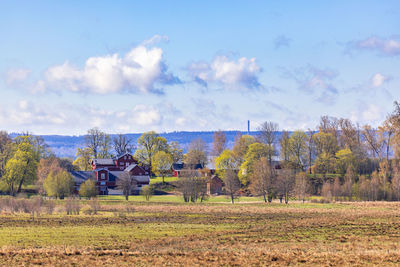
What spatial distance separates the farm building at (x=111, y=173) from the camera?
11156 cm

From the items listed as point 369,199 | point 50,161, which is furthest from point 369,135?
point 50,161

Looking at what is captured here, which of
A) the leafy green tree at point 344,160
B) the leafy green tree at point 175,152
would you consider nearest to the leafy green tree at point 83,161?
the leafy green tree at point 175,152

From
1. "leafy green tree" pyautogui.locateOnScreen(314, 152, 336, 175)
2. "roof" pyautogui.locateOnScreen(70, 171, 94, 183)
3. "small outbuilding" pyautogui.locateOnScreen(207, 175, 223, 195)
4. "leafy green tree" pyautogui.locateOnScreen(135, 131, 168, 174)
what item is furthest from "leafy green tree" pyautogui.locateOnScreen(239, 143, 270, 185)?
"roof" pyautogui.locateOnScreen(70, 171, 94, 183)

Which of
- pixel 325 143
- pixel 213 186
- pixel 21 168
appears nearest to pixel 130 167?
pixel 213 186

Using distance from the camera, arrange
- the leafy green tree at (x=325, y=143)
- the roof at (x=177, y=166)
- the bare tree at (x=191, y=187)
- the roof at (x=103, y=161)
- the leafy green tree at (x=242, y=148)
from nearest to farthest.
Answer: the bare tree at (x=191, y=187) < the leafy green tree at (x=242, y=148) < the leafy green tree at (x=325, y=143) < the roof at (x=103, y=161) < the roof at (x=177, y=166)

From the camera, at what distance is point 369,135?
386 ft

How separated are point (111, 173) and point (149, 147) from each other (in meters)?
18.6

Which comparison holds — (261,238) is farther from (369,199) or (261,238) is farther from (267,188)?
(369,199)

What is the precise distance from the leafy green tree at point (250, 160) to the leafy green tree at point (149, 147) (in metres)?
29.5

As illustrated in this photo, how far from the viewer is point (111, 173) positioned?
389 feet

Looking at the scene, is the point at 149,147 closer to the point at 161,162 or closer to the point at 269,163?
the point at 161,162

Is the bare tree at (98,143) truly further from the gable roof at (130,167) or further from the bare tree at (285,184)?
the bare tree at (285,184)

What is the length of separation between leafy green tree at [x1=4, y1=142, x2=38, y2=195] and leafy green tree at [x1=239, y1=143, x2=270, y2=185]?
4217cm

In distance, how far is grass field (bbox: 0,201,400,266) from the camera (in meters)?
23.8
